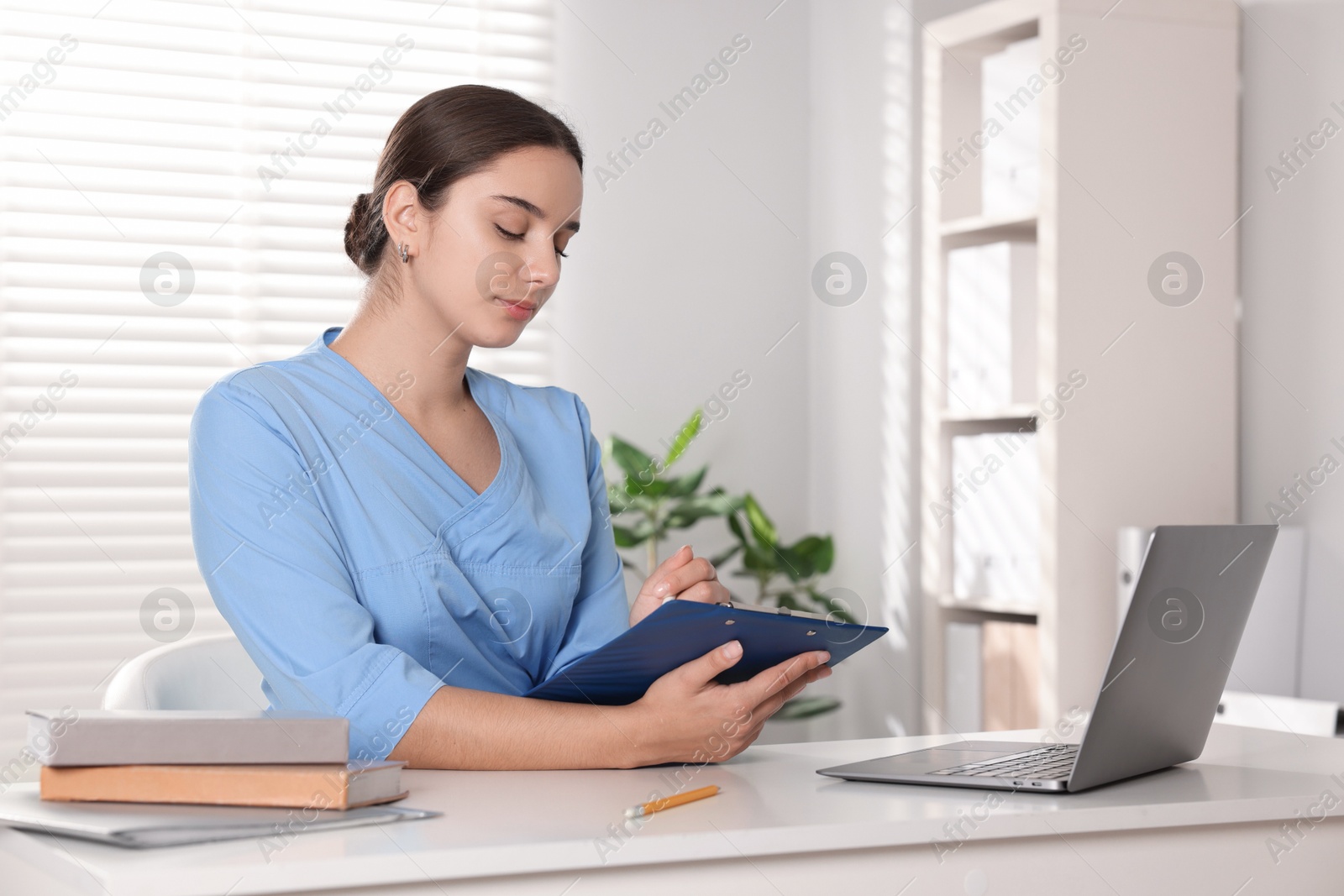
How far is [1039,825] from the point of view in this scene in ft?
2.91

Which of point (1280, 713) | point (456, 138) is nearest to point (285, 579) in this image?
point (456, 138)

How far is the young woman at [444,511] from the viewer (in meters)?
1.10

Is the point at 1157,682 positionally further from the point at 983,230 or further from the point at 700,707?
the point at 983,230

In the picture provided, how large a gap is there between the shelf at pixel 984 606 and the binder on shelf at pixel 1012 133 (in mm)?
806

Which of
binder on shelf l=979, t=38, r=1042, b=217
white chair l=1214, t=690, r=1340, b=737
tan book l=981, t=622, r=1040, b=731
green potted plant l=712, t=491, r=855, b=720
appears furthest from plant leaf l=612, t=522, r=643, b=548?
white chair l=1214, t=690, r=1340, b=737

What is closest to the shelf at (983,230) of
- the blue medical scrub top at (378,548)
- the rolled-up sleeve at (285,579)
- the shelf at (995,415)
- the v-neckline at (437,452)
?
the shelf at (995,415)

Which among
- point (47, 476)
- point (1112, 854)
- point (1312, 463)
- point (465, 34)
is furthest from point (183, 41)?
point (1112, 854)

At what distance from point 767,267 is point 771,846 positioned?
9.18ft

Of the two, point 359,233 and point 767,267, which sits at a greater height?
point 767,267

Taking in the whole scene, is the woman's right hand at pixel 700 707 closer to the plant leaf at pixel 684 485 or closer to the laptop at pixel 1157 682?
the laptop at pixel 1157 682

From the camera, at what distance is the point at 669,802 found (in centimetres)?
89

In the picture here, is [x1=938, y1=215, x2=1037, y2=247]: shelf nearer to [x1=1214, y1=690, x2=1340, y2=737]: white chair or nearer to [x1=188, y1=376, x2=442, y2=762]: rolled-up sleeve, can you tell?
[x1=1214, y1=690, x2=1340, y2=737]: white chair

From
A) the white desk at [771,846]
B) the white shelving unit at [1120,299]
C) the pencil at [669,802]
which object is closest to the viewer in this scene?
the white desk at [771,846]

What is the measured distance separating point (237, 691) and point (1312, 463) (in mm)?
2044
